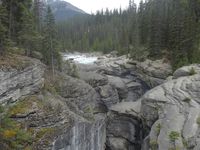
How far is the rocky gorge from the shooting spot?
110 feet

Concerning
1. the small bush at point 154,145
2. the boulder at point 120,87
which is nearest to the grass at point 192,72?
the small bush at point 154,145

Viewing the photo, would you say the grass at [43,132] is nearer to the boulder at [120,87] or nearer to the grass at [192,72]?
the grass at [192,72]

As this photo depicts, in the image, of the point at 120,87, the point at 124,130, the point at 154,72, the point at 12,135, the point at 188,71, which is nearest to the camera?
the point at 12,135

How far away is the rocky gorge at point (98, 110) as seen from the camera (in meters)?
33.5

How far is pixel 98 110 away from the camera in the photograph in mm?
54531

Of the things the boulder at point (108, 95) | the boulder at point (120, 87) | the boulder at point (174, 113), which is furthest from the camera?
the boulder at point (120, 87)

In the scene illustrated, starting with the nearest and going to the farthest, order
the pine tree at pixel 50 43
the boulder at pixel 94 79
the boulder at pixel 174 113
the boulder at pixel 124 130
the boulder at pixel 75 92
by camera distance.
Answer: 1. the boulder at pixel 174 113
2. the boulder at pixel 75 92
3. the pine tree at pixel 50 43
4. the boulder at pixel 124 130
5. the boulder at pixel 94 79

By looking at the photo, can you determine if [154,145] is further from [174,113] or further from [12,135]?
[12,135]

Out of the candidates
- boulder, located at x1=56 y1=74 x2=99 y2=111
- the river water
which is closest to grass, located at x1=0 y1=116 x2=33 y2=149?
boulder, located at x1=56 y1=74 x2=99 y2=111

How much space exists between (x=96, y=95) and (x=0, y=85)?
2403 centimetres

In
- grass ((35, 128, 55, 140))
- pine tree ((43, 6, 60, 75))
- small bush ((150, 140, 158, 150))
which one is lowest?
small bush ((150, 140, 158, 150))

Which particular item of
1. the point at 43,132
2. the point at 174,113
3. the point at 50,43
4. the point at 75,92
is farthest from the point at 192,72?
the point at 43,132

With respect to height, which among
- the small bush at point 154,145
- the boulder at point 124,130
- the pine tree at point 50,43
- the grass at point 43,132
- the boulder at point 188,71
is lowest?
the boulder at point 124,130

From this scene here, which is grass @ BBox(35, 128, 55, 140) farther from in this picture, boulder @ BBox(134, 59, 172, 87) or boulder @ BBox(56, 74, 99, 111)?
boulder @ BBox(134, 59, 172, 87)
